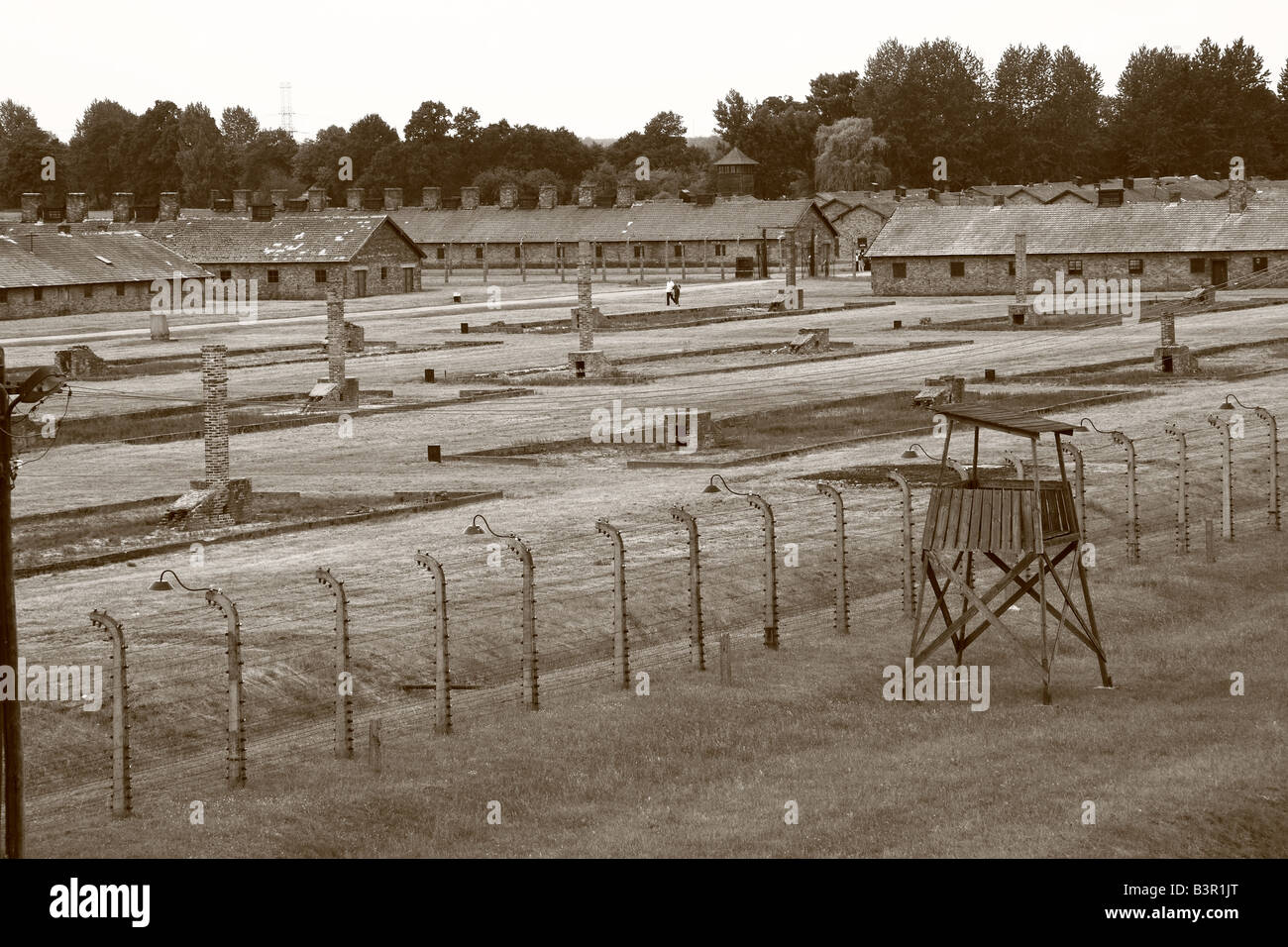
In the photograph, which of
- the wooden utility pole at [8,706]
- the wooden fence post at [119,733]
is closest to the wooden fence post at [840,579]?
the wooden fence post at [119,733]

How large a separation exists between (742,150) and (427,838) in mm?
137636

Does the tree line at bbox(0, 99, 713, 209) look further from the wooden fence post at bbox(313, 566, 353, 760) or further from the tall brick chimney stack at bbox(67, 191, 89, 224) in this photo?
the wooden fence post at bbox(313, 566, 353, 760)

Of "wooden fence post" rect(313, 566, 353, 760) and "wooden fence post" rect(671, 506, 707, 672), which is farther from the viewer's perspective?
"wooden fence post" rect(671, 506, 707, 672)

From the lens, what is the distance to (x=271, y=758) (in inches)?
673

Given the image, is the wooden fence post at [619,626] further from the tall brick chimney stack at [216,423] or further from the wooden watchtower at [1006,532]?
the tall brick chimney stack at [216,423]

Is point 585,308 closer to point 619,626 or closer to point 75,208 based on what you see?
point 619,626

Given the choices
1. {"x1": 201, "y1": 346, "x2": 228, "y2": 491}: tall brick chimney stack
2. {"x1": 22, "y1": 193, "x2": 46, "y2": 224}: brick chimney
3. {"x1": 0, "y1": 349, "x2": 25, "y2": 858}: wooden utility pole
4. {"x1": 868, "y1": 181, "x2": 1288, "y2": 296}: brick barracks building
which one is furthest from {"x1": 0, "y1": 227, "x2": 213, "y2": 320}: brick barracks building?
{"x1": 0, "y1": 349, "x2": 25, "y2": 858}: wooden utility pole

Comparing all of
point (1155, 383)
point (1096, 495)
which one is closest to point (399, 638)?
point (1096, 495)

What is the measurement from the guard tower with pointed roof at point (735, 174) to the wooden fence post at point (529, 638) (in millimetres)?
119321

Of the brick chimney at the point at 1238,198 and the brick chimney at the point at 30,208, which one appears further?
the brick chimney at the point at 30,208

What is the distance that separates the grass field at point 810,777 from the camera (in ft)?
49.1

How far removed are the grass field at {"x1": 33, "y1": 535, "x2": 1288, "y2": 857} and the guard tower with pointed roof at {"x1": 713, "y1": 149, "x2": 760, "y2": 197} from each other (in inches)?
4644

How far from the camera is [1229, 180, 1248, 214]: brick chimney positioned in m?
82.3

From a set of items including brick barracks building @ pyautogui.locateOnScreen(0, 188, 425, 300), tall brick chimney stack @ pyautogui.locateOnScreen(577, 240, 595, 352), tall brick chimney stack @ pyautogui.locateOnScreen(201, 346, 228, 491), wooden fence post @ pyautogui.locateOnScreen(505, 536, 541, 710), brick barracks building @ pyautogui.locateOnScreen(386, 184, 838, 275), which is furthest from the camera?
brick barracks building @ pyautogui.locateOnScreen(386, 184, 838, 275)
